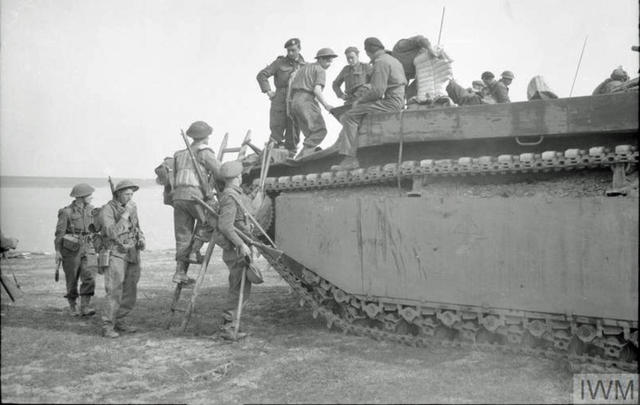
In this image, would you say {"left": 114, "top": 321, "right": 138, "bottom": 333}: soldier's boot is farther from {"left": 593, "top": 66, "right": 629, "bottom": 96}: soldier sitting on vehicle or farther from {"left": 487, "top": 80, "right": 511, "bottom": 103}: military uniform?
{"left": 593, "top": 66, "right": 629, "bottom": 96}: soldier sitting on vehicle

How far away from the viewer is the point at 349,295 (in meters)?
6.71

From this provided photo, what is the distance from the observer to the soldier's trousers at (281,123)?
9.14 metres

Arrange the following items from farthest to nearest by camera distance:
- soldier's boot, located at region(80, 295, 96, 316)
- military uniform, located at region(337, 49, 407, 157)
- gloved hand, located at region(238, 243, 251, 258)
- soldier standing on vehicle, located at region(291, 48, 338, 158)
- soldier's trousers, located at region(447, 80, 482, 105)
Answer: soldier's trousers, located at region(447, 80, 482, 105), soldier standing on vehicle, located at region(291, 48, 338, 158), soldier's boot, located at region(80, 295, 96, 316), military uniform, located at region(337, 49, 407, 157), gloved hand, located at region(238, 243, 251, 258)

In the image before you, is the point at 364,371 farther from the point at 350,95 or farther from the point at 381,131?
the point at 350,95

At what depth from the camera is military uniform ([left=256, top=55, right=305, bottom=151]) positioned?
9.09 m

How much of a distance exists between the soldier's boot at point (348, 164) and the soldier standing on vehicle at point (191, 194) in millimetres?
1612

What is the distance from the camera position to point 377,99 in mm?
6871

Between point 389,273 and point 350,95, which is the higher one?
point 350,95

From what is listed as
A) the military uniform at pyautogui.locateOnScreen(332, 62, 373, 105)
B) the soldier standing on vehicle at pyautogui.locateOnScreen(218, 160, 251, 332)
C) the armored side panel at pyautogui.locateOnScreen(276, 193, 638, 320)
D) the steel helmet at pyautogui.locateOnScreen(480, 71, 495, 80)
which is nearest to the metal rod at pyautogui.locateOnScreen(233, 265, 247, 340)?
the soldier standing on vehicle at pyautogui.locateOnScreen(218, 160, 251, 332)

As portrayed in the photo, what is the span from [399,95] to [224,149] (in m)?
2.91

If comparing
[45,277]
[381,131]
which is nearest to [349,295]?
[381,131]

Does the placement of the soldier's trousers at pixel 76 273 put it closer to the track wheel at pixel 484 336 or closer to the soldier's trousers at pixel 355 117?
the soldier's trousers at pixel 355 117

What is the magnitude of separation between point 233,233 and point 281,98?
11.3 feet

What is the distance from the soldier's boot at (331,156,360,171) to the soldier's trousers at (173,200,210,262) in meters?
1.88
